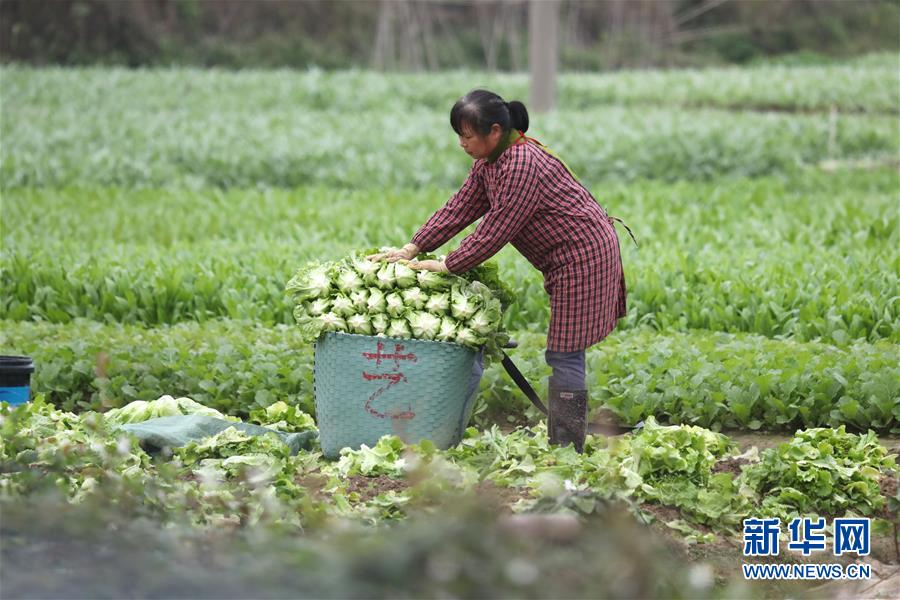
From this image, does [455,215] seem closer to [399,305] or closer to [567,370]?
[399,305]

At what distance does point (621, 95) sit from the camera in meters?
28.8

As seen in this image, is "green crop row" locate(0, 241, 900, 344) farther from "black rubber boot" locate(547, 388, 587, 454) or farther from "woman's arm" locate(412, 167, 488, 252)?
"woman's arm" locate(412, 167, 488, 252)

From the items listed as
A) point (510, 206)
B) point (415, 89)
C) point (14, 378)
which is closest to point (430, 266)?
point (510, 206)

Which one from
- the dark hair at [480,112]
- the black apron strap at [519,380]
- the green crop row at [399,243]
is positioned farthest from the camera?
the green crop row at [399,243]

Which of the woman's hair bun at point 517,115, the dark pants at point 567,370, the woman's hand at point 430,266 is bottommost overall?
the dark pants at point 567,370

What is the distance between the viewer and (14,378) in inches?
234

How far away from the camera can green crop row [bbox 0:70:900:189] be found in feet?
56.4

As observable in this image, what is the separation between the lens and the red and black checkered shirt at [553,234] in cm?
522

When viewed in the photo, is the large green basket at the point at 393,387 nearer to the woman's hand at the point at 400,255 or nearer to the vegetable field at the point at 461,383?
the vegetable field at the point at 461,383

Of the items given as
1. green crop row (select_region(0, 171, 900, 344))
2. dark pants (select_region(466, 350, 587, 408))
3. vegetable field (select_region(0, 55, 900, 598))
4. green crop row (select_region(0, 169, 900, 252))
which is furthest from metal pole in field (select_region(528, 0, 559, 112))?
dark pants (select_region(466, 350, 587, 408))

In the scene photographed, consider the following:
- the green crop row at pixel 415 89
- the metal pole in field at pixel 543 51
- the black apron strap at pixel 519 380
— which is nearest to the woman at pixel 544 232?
the black apron strap at pixel 519 380

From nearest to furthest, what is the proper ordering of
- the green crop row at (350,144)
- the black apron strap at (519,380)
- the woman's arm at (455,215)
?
the woman's arm at (455,215) < the black apron strap at (519,380) < the green crop row at (350,144)

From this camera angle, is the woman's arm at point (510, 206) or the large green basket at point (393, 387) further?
the large green basket at point (393, 387)

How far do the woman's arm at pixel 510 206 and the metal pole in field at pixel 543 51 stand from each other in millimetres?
16878
